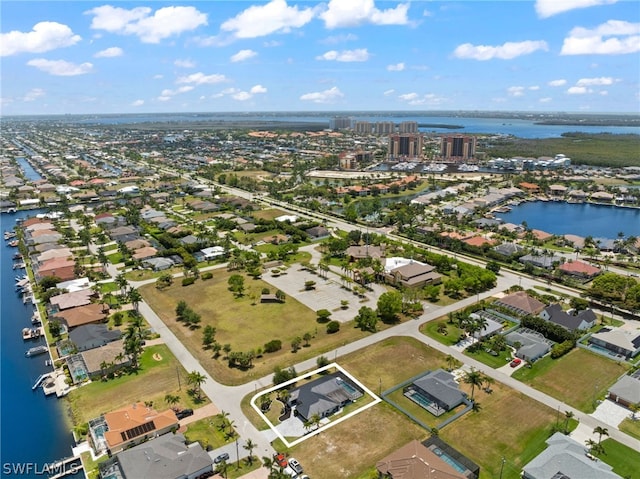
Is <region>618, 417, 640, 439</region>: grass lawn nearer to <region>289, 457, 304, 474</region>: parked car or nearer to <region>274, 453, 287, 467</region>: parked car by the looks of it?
<region>289, 457, 304, 474</region>: parked car

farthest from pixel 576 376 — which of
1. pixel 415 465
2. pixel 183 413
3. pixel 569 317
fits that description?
pixel 183 413

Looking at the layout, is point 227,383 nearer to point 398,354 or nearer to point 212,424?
→ point 212,424

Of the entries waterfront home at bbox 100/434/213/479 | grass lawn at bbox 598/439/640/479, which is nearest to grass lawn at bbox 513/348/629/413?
grass lawn at bbox 598/439/640/479

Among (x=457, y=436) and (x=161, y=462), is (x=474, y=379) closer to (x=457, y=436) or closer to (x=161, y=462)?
(x=457, y=436)

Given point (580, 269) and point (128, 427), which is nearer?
point (128, 427)

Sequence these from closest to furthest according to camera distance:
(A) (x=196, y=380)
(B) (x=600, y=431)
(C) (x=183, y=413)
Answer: (B) (x=600, y=431) < (C) (x=183, y=413) < (A) (x=196, y=380)

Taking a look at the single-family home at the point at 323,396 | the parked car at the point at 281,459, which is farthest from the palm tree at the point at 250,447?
the single-family home at the point at 323,396

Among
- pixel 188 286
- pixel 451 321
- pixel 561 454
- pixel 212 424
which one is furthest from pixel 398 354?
pixel 188 286
